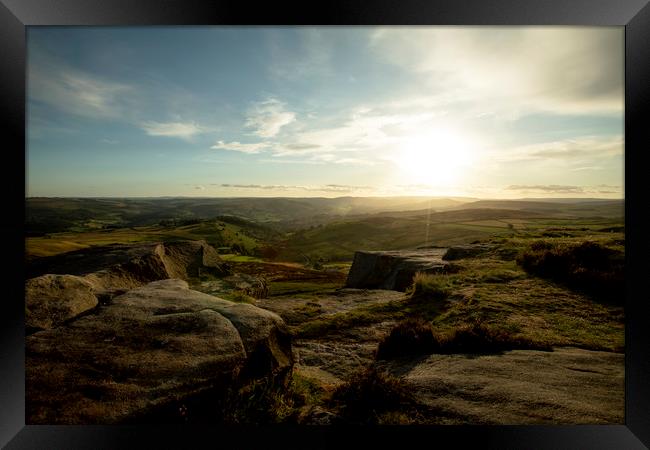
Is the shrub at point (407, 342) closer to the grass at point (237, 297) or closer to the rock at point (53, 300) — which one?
the grass at point (237, 297)

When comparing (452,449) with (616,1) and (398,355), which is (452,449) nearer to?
(398,355)

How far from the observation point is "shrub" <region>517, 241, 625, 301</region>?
6.92 metres

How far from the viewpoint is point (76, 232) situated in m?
7.33

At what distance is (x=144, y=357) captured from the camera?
4.09 meters

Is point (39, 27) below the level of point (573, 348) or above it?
above

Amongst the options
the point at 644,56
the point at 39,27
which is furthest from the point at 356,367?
the point at 39,27

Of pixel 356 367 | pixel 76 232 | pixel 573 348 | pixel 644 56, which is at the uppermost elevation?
pixel 644 56

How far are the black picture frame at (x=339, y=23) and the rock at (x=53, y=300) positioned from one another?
0.25 metres

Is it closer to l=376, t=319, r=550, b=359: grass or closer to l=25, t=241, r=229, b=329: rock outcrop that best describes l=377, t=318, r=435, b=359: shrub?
l=376, t=319, r=550, b=359: grass

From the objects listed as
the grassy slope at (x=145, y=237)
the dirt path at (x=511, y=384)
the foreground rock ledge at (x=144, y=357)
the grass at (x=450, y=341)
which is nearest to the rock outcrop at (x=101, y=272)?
the grassy slope at (x=145, y=237)

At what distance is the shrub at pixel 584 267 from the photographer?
22.7ft

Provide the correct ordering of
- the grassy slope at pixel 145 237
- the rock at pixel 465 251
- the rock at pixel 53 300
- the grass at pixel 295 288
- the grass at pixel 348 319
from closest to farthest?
1. the rock at pixel 53 300
2. the grassy slope at pixel 145 237
3. the grass at pixel 348 319
4. the grass at pixel 295 288
5. the rock at pixel 465 251

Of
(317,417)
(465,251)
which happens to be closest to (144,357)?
(317,417)

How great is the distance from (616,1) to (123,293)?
9.03 metres
